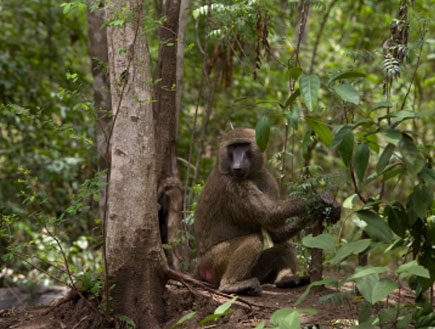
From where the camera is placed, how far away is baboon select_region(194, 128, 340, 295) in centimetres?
524

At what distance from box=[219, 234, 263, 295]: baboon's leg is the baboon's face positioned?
28.1 inches

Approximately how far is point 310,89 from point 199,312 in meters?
2.47

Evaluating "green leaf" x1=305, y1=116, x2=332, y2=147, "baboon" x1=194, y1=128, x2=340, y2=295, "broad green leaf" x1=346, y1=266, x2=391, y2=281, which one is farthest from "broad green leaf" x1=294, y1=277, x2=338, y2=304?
"baboon" x1=194, y1=128, x2=340, y2=295

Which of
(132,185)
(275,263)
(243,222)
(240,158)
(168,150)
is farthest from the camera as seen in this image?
(168,150)

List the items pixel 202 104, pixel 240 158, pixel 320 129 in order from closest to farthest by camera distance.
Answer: pixel 320 129 → pixel 240 158 → pixel 202 104

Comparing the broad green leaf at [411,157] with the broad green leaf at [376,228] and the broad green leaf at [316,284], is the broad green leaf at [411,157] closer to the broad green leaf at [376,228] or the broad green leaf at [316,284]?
the broad green leaf at [376,228]

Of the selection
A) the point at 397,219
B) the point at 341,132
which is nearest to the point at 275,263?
the point at 397,219

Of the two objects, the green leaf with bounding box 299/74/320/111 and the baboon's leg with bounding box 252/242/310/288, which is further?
the baboon's leg with bounding box 252/242/310/288

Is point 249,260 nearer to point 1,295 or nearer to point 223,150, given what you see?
point 223,150

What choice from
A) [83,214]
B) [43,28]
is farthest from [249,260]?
[43,28]

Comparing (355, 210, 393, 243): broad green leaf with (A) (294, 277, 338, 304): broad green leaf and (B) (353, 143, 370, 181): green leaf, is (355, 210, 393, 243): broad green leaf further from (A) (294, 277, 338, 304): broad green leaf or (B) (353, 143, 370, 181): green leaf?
(A) (294, 277, 338, 304): broad green leaf

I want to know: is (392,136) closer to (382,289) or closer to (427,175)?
(427,175)

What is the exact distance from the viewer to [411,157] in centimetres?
277

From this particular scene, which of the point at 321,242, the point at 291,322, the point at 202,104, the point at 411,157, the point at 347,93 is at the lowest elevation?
the point at 291,322
